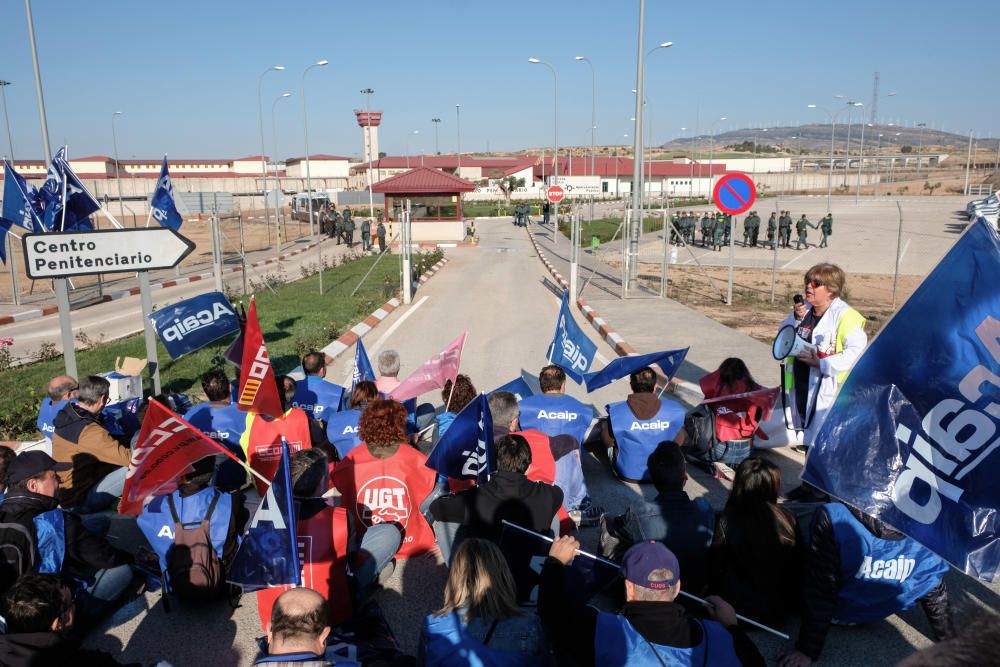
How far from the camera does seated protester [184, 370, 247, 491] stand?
239 inches

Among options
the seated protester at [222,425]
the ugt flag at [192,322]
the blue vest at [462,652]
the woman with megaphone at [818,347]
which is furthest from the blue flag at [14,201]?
the blue vest at [462,652]

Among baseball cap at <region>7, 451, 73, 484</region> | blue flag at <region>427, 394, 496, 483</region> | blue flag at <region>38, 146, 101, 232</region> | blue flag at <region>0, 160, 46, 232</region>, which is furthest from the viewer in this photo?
blue flag at <region>0, 160, 46, 232</region>

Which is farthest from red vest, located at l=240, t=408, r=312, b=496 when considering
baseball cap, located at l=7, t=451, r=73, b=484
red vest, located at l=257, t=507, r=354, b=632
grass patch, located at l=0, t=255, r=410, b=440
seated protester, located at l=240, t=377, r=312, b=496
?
grass patch, located at l=0, t=255, r=410, b=440

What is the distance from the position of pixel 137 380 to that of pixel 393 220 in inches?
1104

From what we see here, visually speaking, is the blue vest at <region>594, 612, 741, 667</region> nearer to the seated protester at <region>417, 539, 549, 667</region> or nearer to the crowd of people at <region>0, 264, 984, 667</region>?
the crowd of people at <region>0, 264, 984, 667</region>

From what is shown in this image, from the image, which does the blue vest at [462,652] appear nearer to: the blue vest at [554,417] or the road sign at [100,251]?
the blue vest at [554,417]

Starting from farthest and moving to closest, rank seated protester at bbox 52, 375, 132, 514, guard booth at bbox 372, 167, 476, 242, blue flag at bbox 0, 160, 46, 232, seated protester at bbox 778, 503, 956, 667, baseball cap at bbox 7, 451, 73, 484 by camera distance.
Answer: guard booth at bbox 372, 167, 476, 242 → blue flag at bbox 0, 160, 46, 232 → seated protester at bbox 52, 375, 132, 514 → baseball cap at bbox 7, 451, 73, 484 → seated protester at bbox 778, 503, 956, 667

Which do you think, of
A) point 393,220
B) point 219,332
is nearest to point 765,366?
point 219,332

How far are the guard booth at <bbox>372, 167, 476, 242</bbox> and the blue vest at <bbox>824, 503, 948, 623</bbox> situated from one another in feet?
101

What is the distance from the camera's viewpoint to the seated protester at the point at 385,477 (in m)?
4.93

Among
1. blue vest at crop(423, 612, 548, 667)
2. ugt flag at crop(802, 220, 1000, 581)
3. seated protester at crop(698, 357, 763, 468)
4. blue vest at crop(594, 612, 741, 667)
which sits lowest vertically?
seated protester at crop(698, 357, 763, 468)

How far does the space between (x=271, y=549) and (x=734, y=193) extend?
40.8 ft

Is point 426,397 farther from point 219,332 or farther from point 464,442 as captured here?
point 464,442

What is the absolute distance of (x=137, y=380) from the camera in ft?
25.5
